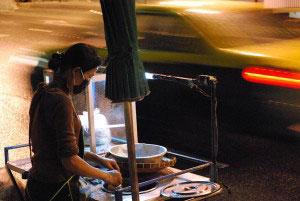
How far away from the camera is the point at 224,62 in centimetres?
587

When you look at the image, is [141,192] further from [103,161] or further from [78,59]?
[78,59]

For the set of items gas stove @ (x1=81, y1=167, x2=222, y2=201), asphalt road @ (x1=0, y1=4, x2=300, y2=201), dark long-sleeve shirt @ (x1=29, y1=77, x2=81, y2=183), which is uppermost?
dark long-sleeve shirt @ (x1=29, y1=77, x2=81, y2=183)

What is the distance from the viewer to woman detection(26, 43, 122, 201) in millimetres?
2621

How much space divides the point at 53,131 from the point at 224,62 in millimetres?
3507

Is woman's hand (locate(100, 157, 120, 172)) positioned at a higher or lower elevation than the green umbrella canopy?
lower

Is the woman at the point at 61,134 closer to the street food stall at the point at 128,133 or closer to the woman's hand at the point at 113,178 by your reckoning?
the woman's hand at the point at 113,178

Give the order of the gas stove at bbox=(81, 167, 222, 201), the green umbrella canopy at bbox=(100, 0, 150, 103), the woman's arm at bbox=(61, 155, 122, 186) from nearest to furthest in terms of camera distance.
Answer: the green umbrella canopy at bbox=(100, 0, 150, 103) < the woman's arm at bbox=(61, 155, 122, 186) < the gas stove at bbox=(81, 167, 222, 201)

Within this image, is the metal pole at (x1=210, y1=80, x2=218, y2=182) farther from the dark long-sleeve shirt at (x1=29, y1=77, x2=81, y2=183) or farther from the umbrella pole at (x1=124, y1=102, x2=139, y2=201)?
the dark long-sleeve shirt at (x1=29, y1=77, x2=81, y2=183)

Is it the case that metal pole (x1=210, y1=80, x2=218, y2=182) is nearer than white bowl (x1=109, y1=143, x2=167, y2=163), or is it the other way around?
metal pole (x1=210, y1=80, x2=218, y2=182)

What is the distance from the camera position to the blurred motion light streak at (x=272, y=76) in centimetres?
527

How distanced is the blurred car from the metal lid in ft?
8.67

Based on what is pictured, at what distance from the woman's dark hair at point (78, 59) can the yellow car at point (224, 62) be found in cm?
305

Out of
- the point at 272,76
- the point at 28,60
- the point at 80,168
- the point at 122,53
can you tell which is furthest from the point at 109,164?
the point at 28,60

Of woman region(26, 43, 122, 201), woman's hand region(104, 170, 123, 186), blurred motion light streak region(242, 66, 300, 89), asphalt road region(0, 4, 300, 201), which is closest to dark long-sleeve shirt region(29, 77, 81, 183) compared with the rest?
woman region(26, 43, 122, 201)
